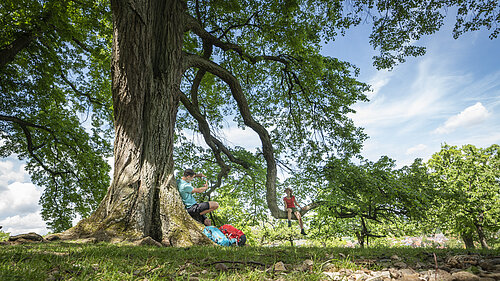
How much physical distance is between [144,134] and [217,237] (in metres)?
2.72

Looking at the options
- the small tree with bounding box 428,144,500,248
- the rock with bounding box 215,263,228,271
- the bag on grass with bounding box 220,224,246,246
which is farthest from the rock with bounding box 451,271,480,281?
the small tree with bounding box 428,144,500,248

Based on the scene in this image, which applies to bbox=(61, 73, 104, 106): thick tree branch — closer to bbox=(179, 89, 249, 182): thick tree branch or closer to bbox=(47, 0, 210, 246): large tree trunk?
bbox=(179, 89, 249, 182): thick tree branch

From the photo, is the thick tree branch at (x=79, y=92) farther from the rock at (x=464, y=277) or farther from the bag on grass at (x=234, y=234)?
the rock at (x=464, y=277)

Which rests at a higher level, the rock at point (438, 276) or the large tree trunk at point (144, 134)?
the large tree trunk at point (144, 134)

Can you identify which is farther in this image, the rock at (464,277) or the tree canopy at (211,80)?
the tree canopy at (211,80)

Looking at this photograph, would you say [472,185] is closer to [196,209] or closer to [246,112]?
[246,112]

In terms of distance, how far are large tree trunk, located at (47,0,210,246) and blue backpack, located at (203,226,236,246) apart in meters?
0.27

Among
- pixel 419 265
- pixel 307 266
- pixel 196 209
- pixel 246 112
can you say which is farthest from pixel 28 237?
pixel 246 112

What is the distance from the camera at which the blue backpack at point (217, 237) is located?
5.42 meters

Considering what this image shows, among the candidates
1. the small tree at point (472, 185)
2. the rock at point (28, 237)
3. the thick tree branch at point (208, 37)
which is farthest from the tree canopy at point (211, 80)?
the small tree at point (472, 185)

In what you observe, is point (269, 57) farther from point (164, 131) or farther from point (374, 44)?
point (164, 131)

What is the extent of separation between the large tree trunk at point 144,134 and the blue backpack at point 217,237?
0.87 feet

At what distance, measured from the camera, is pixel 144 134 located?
5578mm

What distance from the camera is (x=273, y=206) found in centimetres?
900
